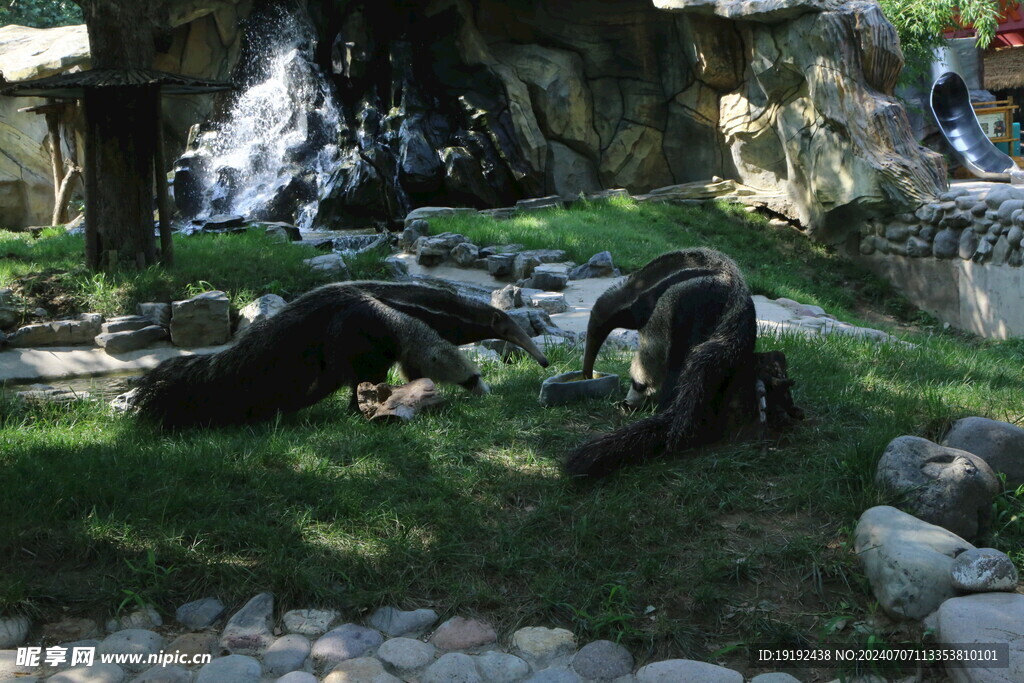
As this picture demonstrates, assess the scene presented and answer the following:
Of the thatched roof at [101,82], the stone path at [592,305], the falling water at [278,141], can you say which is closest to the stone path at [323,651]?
the stone path at [592,305]

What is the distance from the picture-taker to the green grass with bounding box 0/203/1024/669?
10.3 ft

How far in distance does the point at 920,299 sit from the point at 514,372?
9.59 meters

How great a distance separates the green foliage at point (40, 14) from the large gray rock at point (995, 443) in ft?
98.9

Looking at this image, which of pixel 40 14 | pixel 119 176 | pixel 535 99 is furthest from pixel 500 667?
pixel 40 14

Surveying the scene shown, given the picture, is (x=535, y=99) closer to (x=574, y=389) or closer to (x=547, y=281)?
(x=547, y=281)

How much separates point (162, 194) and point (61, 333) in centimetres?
186

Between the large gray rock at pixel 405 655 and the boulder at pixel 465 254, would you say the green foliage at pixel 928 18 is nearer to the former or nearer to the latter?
the boulder at pixel 465 254

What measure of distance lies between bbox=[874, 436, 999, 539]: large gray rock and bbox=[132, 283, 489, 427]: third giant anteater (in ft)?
8.05

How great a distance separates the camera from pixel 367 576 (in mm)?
3316

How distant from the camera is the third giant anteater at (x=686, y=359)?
389 cm

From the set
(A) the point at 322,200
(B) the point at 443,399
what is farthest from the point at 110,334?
(A) the point at 322,200

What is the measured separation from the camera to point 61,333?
762 cm

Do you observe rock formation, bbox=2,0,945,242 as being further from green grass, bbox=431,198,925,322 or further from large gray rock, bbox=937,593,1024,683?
large gray rock, bbox=937,593,1024,683

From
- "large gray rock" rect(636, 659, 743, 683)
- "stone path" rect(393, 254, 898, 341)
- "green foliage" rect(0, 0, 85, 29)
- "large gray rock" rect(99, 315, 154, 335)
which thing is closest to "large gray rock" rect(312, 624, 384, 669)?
"large gray rock" rect(636, 659, 743, 683)
